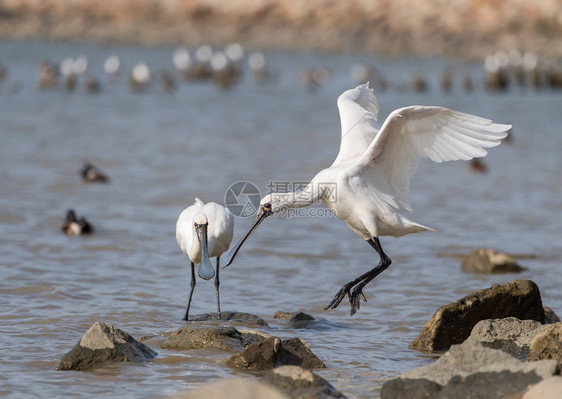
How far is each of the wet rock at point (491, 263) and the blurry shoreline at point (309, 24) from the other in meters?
49.7

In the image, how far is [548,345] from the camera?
23.3 feet

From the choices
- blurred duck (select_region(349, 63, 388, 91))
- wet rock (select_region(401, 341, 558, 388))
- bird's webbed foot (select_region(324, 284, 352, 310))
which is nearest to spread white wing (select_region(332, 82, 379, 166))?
bird's webbed foot (select_region(324, 284, 352, 310))

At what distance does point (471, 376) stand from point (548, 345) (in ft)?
3.76

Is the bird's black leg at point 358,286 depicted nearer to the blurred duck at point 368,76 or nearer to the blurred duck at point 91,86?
the blurred duck at point 91,86

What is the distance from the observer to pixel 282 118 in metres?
27.4

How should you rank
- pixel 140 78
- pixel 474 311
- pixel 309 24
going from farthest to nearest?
pixel 309 24
pixel 140 78
pixel 474 311

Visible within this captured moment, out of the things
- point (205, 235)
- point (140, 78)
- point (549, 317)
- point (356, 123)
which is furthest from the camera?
point (140, 78)

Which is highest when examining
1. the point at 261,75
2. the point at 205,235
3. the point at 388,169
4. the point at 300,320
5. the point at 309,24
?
the point at 309,24

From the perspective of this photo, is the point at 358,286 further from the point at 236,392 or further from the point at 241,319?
the point at 236,392

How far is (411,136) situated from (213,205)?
2.30 m

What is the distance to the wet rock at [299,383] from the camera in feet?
20.2

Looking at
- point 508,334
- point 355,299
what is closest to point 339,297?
point 355,299

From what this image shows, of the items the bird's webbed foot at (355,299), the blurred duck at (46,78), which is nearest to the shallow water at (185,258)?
the bird's webbed foot at (355,299)

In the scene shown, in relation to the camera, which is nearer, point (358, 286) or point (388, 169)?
point (388, 169)
